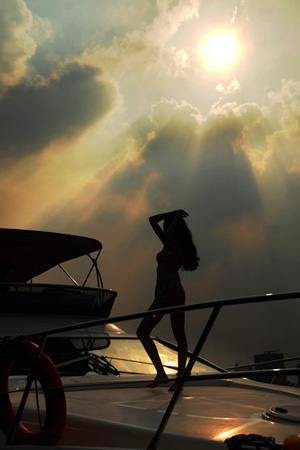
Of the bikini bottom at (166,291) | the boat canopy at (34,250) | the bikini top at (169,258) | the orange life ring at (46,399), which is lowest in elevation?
the orange life ring at (46,399)

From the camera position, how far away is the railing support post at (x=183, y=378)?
8.77ft

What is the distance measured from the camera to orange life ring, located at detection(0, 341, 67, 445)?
2.97 metres

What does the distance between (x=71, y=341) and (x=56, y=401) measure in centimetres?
217

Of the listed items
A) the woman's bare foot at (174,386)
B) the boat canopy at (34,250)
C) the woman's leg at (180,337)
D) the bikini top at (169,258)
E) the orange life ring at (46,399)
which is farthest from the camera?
the boat canopy at (34,250)

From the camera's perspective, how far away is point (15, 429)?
3078 millimetres

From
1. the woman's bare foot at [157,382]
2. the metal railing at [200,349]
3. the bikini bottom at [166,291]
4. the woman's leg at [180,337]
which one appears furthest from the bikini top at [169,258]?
the woman's bare foot at [157,382]

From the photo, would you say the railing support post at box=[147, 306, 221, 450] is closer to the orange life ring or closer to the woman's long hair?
the orange life ring

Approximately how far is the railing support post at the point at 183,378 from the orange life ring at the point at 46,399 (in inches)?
22.6

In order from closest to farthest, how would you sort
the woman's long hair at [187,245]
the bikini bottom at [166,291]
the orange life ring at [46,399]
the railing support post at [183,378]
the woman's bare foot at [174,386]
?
1. the railing support post at [183,378]
2. the woman's bare foot at [174,386]
3. the orange life ring at [46,399]
4. the bikini bottom at [166,291]
5. the woman's long hair at [187,245]

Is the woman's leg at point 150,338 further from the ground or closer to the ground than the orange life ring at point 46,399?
further from the ground

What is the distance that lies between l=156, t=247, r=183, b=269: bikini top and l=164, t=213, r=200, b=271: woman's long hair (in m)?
0.09

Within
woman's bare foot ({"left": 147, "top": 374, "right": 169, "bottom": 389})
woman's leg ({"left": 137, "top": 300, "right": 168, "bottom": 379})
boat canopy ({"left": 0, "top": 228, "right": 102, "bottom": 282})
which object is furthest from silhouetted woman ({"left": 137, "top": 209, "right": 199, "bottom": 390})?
boat canopy ({"left": 0, "top": 228, "right": 102, "bottom": 282})

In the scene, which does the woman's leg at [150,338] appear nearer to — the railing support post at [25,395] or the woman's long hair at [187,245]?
the railing support post at [25,395]

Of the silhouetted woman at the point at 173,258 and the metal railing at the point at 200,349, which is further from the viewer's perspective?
the silhouetted woman at the point at 173,258
